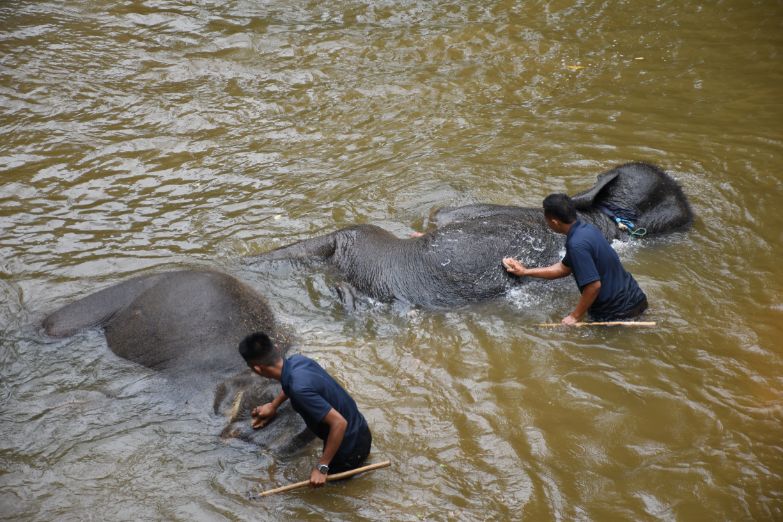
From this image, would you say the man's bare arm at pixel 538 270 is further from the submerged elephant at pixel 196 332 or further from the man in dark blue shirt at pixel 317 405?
the man in dark blue shirt at pixel 317 405

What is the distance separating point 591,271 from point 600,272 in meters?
0.21

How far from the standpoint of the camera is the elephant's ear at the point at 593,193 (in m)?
6.97

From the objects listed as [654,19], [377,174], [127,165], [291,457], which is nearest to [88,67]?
[127,165]

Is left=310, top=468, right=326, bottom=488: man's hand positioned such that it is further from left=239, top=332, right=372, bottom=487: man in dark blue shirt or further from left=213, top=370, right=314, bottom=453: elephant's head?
left=213, top=370, right=314, bottom=453: elephant's head

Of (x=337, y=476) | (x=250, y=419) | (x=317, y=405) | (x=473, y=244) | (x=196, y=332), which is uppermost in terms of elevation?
(x=473, y=244)

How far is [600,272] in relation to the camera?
583 centimetres

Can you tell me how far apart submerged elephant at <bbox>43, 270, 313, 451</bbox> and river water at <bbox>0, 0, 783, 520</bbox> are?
7.0 inches

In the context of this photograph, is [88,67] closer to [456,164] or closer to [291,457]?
[456,164]

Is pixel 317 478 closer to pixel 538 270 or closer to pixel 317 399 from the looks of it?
pixel 317 399

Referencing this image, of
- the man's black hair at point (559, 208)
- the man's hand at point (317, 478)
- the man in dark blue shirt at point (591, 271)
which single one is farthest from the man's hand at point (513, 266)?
the man's hand at point (317, 478)

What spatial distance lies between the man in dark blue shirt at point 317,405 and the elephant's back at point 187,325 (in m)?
0.79

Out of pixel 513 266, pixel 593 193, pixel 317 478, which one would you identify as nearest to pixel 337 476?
pixel 317 478

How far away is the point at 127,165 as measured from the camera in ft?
27.9

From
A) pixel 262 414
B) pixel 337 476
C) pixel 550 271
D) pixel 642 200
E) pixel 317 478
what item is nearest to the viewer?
pixel 317 478
